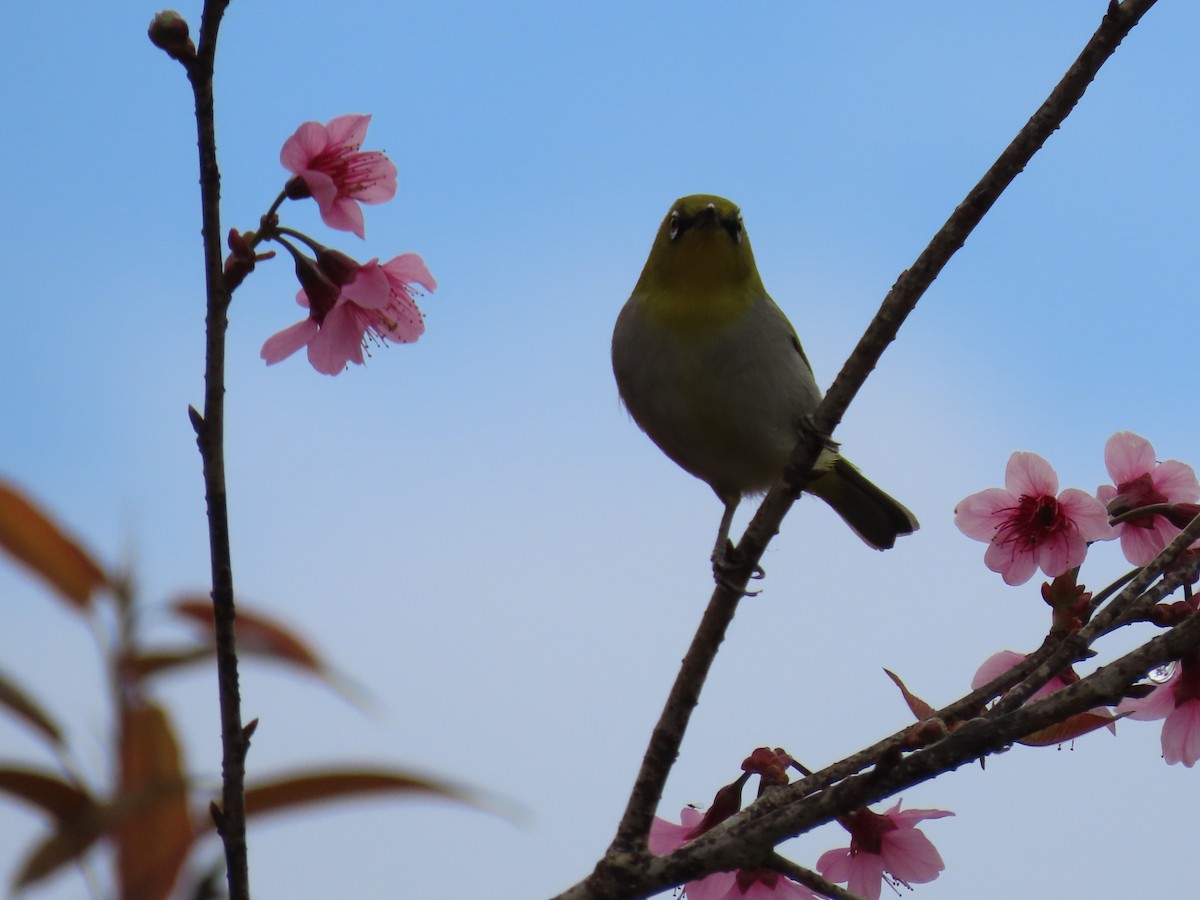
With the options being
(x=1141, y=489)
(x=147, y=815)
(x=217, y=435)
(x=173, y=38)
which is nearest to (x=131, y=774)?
(x=147, y=815)

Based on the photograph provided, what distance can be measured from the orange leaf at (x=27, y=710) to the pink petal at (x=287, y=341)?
2.10 metres

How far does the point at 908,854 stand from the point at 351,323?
218cm

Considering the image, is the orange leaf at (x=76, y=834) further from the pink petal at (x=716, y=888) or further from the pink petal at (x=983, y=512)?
the pink petal at (x=983, y=512)

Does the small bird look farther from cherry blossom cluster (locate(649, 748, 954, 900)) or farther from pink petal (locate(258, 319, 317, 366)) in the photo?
pink petal (locate(258, 319, 317, 366))

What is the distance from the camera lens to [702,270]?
643cm

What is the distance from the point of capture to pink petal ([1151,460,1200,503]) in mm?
4207

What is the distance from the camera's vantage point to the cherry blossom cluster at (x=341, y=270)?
3143mm

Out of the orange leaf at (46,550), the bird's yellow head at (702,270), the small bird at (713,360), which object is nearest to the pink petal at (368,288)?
the orange leaf at (46,550)

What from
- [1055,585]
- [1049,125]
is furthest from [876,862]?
[1049,125]

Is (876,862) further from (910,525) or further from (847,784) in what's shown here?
(910,525)

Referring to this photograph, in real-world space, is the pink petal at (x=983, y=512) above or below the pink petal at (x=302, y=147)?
above

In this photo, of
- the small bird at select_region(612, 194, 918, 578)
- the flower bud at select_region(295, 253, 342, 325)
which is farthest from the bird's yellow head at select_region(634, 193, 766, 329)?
the flower bud at select_region(295, 253, 342, 325)

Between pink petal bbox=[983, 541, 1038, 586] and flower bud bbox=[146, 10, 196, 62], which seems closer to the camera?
flower bud bbox=[146, 10, 196, 62]

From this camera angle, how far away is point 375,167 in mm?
3459
